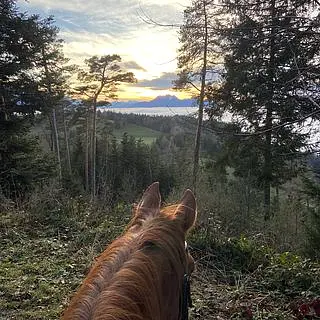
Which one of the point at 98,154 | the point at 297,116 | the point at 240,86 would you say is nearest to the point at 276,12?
the point at 297,116

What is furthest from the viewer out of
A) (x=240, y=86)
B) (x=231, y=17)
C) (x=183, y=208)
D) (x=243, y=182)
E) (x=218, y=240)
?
(x=243, y=182)

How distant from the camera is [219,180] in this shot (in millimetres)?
19781

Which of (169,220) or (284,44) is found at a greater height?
(284,44)

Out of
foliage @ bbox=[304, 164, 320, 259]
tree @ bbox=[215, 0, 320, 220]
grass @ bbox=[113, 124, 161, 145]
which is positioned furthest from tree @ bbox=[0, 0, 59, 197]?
grass @ bbox=[113, 124, 161, 145]

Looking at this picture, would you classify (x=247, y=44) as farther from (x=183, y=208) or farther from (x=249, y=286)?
(x=183, y=208)

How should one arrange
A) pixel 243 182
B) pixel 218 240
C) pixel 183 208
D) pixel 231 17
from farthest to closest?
pixel 243 182, pixel 218 240, pixel 231 17, pixel 183 208

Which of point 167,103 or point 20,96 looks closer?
point 167,103

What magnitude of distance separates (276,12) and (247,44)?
483 millimetres

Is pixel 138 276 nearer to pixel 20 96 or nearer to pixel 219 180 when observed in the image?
pixel 20 96

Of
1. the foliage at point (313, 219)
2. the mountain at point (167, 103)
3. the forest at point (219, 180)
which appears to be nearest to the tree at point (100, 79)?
the mountain at point (167, 103)

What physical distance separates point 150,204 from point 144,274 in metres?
0.69

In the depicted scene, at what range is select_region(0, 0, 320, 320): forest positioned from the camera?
466 centimetres

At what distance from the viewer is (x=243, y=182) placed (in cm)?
1745

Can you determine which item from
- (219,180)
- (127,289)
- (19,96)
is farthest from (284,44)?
(219,180)
